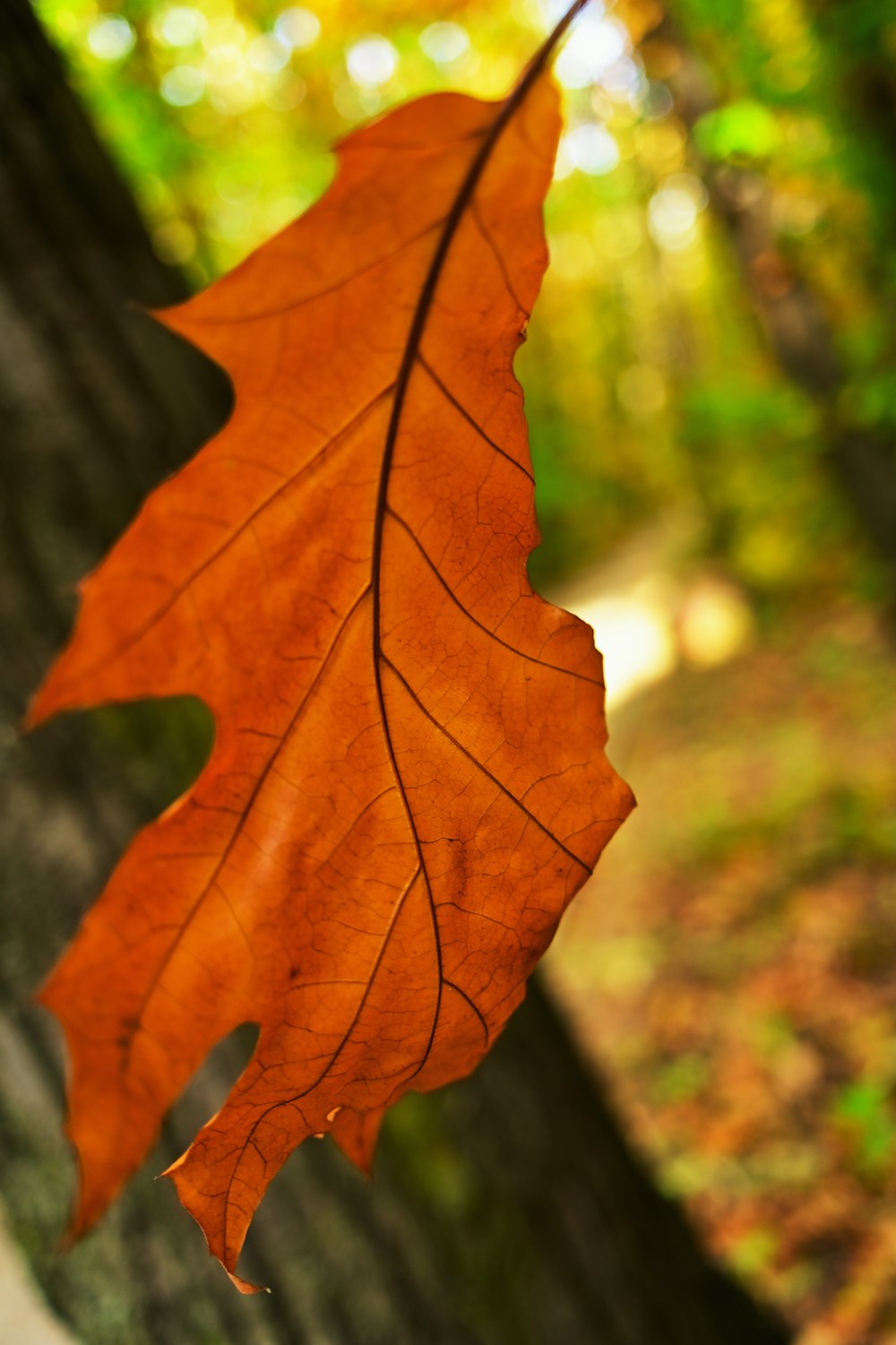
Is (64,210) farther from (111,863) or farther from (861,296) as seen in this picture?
(861,296)

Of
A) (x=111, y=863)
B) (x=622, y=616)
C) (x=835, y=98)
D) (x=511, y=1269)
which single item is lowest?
(x=622, y=616)

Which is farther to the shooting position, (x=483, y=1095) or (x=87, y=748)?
(x=483, y=1095)

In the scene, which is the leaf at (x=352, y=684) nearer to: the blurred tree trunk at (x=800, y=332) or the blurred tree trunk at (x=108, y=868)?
the blurred tree trunk at (x=108, y=868)

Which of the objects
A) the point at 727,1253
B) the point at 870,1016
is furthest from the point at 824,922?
the point at 727,1253

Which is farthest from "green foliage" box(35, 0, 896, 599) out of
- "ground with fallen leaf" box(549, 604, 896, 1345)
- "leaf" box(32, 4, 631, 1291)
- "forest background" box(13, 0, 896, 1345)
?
"ground with fallen leaf" box(549, 604, 896, 1345)

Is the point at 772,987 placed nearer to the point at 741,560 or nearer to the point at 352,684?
the point at 352,684

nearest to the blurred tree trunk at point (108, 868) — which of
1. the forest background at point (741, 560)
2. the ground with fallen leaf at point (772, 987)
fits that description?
the forest background at point (741, 560)
